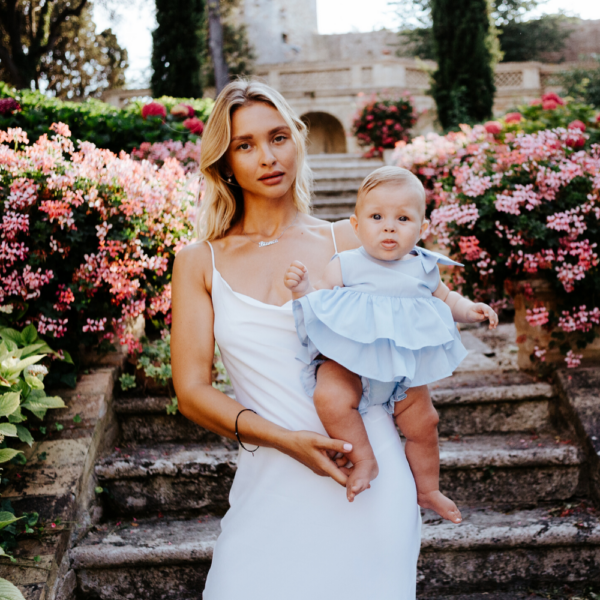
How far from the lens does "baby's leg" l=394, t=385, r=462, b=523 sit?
1.50m

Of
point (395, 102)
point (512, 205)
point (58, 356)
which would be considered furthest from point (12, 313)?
point (395, 102)

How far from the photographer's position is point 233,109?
5.26 ft

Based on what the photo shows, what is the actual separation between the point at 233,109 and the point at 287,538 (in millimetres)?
1226

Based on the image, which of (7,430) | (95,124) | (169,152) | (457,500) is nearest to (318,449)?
(7,430)

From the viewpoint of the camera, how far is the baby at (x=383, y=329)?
1.37 meters

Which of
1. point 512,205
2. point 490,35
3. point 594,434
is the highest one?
point 490,35

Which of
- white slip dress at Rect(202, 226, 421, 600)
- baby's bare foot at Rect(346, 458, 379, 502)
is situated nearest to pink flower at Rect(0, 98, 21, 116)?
white slip dress at Rect(202, 226, 421, 600)

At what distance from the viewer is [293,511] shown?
1.44 meters

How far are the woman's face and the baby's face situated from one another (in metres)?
0.28

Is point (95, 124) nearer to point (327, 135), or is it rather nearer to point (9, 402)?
point (9, 402)

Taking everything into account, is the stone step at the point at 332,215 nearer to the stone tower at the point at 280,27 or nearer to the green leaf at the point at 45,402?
the green leaf at the point at 45,402

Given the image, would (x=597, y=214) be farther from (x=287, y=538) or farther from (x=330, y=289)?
(x=287, y=538)

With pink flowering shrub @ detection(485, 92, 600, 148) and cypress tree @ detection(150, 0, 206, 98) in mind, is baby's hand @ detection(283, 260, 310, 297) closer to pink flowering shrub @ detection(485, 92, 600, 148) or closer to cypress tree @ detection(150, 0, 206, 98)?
pink flowering shrub @ detection(485, 92, 600, 148)

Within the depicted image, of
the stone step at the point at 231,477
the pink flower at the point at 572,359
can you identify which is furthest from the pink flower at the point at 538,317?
the stone step at the point at 231,477
